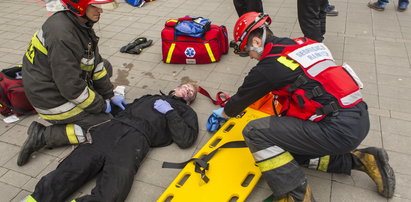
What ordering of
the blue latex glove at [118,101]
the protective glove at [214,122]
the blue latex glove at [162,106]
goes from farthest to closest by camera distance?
the blue latex glove at [118,101], the protective glove at [214,122], the blue latex glove at [162,106]

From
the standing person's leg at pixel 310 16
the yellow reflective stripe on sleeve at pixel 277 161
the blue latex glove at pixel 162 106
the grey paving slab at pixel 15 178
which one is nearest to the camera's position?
the yellow reflective stripe on sleeve at pixel 277 161

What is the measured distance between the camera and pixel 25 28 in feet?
20.9

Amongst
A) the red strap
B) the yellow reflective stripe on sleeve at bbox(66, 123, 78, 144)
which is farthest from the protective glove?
the yellow reflective stripe on sleeve at bbox(66, 123, 78, 144)

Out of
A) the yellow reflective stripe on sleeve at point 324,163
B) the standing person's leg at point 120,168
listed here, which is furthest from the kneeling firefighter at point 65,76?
the yellow reflective stripe on sleeve at point 324,163

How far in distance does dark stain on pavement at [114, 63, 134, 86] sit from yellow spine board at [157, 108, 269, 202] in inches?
79.9

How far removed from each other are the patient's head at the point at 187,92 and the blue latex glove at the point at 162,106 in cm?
38

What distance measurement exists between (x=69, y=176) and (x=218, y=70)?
276 centimetres

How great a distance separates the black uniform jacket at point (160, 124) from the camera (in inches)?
127

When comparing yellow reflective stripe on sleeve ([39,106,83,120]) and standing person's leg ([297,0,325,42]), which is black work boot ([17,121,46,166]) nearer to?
yellow reflective stripe on sleeve ([39,106,83,120])

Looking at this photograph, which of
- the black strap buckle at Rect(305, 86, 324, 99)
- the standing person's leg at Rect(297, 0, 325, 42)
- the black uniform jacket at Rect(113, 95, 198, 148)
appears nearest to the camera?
the black strap buckle at Rect(305, 86, 324, 99)

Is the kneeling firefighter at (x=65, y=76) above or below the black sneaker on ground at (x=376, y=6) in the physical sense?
above

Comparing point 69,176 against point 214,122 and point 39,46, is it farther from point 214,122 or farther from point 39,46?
point 214,122

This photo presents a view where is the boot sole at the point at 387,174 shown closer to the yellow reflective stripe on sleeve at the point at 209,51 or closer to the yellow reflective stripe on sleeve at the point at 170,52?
the yellow reflective stripe on sleeve at the point at 209,51

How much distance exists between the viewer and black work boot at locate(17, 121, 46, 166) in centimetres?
311
